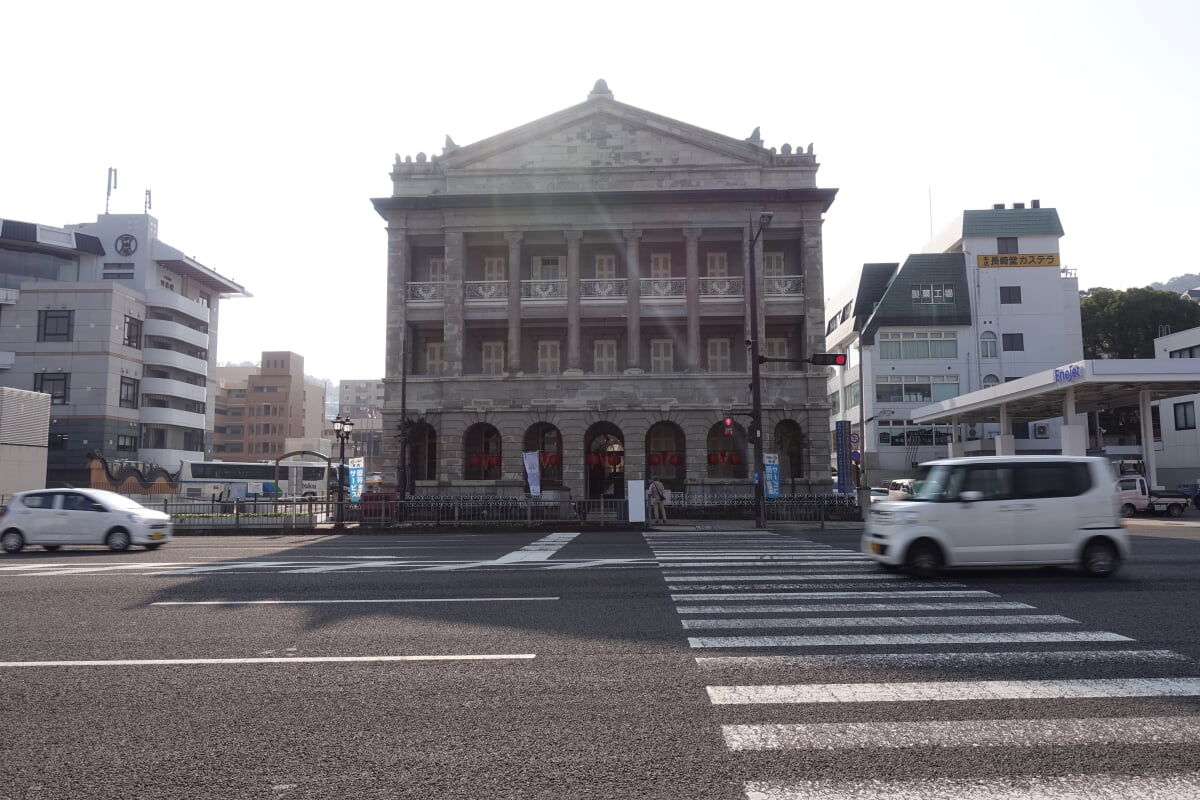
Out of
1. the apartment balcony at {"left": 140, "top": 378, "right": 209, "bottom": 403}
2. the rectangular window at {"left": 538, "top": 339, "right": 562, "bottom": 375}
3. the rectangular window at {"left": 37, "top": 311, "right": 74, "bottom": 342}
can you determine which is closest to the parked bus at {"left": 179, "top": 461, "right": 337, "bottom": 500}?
the apartment balcony at {"left": 140, "top": 378, "right": 209, "bottom": 403}

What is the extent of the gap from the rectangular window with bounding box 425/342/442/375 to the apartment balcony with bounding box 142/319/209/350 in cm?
3676

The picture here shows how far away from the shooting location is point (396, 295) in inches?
1505

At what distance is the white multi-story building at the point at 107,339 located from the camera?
5781cm

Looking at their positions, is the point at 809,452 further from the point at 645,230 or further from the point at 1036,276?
the point at 1036,276

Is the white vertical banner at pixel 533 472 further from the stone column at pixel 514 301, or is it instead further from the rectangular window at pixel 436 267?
the rectangular window at pixel 436 267

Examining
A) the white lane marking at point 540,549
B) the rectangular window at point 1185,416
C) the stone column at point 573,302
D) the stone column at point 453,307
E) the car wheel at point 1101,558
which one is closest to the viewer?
the car wheel at point 1101,558

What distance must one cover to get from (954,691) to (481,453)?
108 feet

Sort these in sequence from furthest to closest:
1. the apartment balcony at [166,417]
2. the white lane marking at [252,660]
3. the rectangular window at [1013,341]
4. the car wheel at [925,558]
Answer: the apartment balcony at [166,417] → the rectangular window at [1013,341] → the car wheel at [925,558] → the white lane marking at [252,660]

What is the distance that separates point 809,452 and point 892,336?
26.0 metres

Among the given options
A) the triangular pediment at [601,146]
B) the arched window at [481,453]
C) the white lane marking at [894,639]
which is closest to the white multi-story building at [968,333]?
the triangular pediment at [601,146]

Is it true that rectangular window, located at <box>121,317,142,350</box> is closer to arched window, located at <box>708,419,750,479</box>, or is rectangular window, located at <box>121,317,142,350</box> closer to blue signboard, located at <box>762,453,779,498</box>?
arched window, located at <box>708,419,750,479</box>

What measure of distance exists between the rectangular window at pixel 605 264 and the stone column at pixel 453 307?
6.50 m

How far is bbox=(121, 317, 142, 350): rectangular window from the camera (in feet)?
201

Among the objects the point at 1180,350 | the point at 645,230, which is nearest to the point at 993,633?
the point at 645,230
